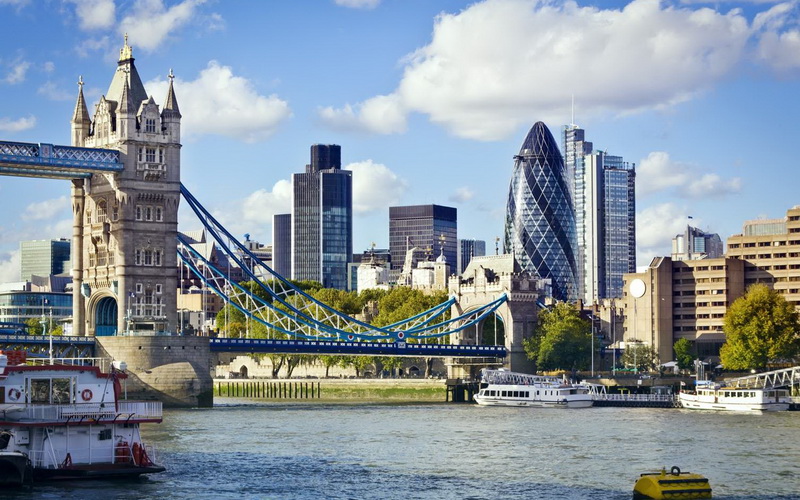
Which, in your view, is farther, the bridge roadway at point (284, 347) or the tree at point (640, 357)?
the tree at point (640, 357)

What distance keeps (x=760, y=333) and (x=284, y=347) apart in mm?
45735

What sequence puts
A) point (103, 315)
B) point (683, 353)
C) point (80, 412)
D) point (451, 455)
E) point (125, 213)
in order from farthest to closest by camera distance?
point (683, 353) → point (103, 315) → point (125, 213) → point (451, 455) → point (80, 412)

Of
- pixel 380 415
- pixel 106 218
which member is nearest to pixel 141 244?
pixel 106 218

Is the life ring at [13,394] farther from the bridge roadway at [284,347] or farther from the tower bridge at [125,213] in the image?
the tower bridge at [125,213]

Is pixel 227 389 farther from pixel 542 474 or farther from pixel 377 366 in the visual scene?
pixel 542 474

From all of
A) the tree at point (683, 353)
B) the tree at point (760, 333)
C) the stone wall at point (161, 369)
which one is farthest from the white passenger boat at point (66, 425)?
the tree at point (683, 353)

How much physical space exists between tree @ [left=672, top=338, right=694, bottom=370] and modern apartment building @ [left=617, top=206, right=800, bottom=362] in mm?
2700

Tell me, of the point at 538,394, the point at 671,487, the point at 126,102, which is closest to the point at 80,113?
the point at 126,102

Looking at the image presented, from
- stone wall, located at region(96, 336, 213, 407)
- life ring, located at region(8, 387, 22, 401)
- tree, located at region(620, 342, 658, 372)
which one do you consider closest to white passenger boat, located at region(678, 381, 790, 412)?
stone wall, located at region(96, 336, 213, 407)

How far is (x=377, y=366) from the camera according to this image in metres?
176

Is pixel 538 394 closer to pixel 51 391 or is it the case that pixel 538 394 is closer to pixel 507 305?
pixel 507 305

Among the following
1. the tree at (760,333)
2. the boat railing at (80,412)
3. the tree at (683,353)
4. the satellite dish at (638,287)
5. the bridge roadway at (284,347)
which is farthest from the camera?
the satellite dish at (638,287)

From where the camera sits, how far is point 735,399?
4606 inches

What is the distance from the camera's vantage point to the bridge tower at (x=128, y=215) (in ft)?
413
